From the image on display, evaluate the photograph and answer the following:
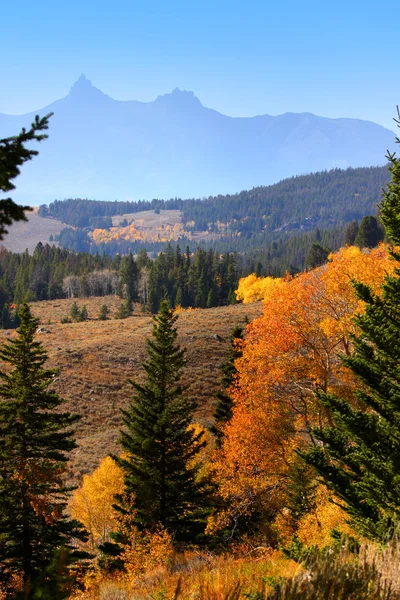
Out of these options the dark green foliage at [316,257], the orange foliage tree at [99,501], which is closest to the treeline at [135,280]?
the dark green foliage at [316,257]

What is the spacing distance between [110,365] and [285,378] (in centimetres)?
4634

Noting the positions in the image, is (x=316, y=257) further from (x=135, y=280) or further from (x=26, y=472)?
(x=26, y=472)

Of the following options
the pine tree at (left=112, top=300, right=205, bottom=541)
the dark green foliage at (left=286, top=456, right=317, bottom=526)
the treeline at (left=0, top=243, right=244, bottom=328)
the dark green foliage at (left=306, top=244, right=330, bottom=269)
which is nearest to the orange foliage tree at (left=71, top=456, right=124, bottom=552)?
the pine tree at (left=112, top=300, right=205, bottom=541)

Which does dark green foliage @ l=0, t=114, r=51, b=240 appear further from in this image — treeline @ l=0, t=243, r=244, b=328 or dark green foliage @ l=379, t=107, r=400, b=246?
treeline @ l=0, t=243, r=244, b=328

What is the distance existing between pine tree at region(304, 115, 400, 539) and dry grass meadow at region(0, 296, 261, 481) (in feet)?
108

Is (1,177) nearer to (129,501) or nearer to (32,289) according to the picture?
(129,501)

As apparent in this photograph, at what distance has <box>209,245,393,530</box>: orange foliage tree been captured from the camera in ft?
71.1

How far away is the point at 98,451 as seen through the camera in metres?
43.2

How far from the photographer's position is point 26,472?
16625 millimetres

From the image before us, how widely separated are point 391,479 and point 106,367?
188ft

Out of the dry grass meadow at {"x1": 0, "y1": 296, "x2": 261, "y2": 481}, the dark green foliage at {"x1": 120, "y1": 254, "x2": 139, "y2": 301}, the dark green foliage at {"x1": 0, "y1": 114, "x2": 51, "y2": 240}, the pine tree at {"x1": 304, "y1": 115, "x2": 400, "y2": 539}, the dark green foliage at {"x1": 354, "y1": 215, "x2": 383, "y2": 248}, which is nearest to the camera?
the dark green foliage at {"x1": 0, "y1": 114, "x2": 51, "y2": 240}

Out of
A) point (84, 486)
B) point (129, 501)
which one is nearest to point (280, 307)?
point (129, 501)

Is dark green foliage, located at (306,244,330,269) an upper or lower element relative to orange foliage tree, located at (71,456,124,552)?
upper

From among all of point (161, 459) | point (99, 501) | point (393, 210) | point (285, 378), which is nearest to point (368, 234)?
point (99, 501)
